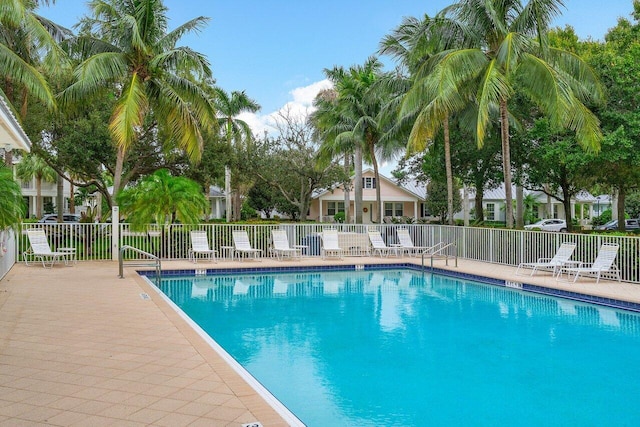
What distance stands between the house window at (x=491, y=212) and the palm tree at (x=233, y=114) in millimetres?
21906

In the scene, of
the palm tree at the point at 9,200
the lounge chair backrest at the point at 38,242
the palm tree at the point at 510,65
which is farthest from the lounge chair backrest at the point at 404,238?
the palm tree at the point at 9,200

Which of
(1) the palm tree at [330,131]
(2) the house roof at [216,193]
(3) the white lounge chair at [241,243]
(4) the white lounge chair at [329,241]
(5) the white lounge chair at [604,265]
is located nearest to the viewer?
(5) the white lounge chair at [604,265]

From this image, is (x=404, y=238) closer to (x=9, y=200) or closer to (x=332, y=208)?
(x=9, y=200)

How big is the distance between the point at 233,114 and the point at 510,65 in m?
23.5

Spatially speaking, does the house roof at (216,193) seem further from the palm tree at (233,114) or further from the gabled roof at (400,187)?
the gabled roof at (400,187)

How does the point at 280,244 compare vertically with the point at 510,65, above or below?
below

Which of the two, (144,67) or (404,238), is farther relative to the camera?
(404,238)

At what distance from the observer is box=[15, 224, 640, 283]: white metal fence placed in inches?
598

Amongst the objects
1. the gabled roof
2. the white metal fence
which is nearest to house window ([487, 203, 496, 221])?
the gabled roof

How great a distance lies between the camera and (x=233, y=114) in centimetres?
3625

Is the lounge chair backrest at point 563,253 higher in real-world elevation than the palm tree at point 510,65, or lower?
lower

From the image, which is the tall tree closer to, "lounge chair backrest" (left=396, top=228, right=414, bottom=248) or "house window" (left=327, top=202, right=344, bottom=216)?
"lounge chair backrest" (left=396, top=228, right=414, bottom=248)

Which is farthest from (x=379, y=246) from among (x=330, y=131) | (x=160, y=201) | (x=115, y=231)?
(x=330, y=131)

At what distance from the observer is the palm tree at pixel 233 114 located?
1286 inches
